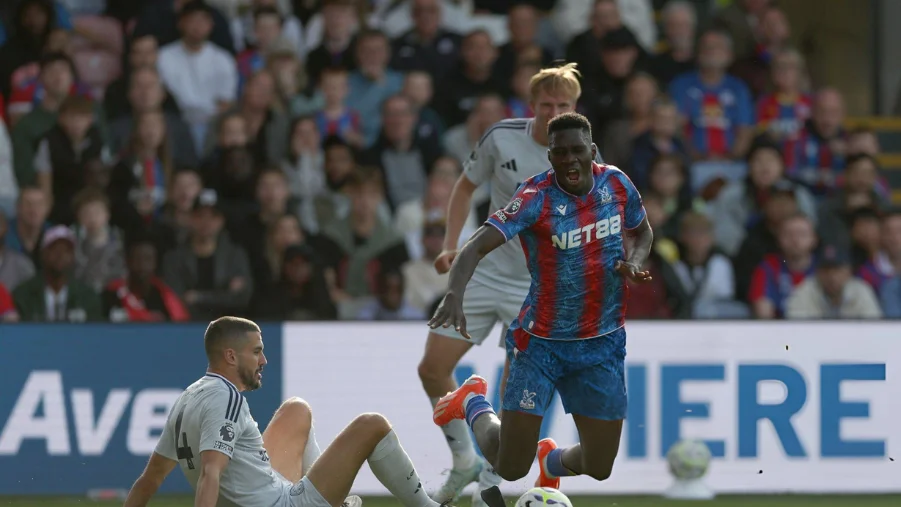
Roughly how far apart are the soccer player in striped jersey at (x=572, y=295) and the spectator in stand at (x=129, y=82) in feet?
20.8

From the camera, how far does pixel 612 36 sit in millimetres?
12930

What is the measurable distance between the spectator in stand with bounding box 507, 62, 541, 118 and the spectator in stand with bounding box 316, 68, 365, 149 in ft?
4.33

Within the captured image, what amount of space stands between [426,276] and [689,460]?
2882mm

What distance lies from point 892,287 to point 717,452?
10.2ft

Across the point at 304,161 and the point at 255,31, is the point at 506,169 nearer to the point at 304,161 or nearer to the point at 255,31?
the point at 304,161

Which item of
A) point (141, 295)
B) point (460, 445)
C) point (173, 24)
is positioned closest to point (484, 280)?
point (460, 445)

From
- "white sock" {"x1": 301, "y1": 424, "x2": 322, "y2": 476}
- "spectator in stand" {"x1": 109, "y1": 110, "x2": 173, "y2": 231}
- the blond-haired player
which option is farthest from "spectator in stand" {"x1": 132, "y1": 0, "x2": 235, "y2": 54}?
"white sock" {"x1": 301, "y1": 424, "x2": 322, "y2": 476}

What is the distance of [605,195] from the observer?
6676 millimetres

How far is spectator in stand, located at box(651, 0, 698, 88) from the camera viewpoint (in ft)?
43.3

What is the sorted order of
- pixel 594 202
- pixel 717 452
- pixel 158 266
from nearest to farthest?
pixel 594 202 < pixel 717 452 < pixel 158 266

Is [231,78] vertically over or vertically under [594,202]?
over

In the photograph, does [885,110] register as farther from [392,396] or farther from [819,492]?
[392,396]

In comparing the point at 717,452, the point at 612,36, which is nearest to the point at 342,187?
the point at 612,36

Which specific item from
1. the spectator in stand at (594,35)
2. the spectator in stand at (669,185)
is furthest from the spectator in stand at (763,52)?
the spectator in stand at (669,185)
